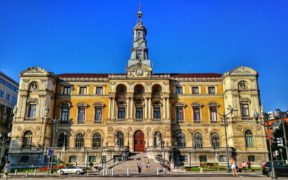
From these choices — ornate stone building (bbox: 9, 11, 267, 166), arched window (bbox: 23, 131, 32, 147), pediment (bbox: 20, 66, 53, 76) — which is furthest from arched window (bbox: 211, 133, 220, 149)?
pediment (bbox: 20, 66, 53, 76)

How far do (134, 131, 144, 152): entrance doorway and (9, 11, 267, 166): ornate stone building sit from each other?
0.19m

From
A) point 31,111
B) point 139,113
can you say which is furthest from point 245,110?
point 31,111

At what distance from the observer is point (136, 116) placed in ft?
179

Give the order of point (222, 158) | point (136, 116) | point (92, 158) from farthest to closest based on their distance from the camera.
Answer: point (136, 116)
point (92, 158)
point (222, 158)

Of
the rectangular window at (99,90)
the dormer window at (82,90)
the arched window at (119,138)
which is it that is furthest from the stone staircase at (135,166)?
the dormer window at (82,90)

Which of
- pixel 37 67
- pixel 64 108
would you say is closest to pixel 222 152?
pixel 64 108

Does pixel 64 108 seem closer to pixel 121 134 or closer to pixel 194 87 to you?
pixel 121 134

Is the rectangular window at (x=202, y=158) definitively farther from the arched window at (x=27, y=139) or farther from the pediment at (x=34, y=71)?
the pediment at (x=34, y=71)

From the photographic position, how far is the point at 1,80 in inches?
2694

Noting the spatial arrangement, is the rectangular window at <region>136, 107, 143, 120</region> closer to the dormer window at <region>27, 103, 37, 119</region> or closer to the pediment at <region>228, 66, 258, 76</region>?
the pediment at <region>228, 66, 258, 76</region>

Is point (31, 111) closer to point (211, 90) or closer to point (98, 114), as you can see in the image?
point (98, 114)

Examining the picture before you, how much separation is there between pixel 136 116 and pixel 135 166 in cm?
1507

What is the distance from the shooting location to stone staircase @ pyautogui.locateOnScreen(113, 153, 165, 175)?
38.4 m

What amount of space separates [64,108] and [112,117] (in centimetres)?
1053
